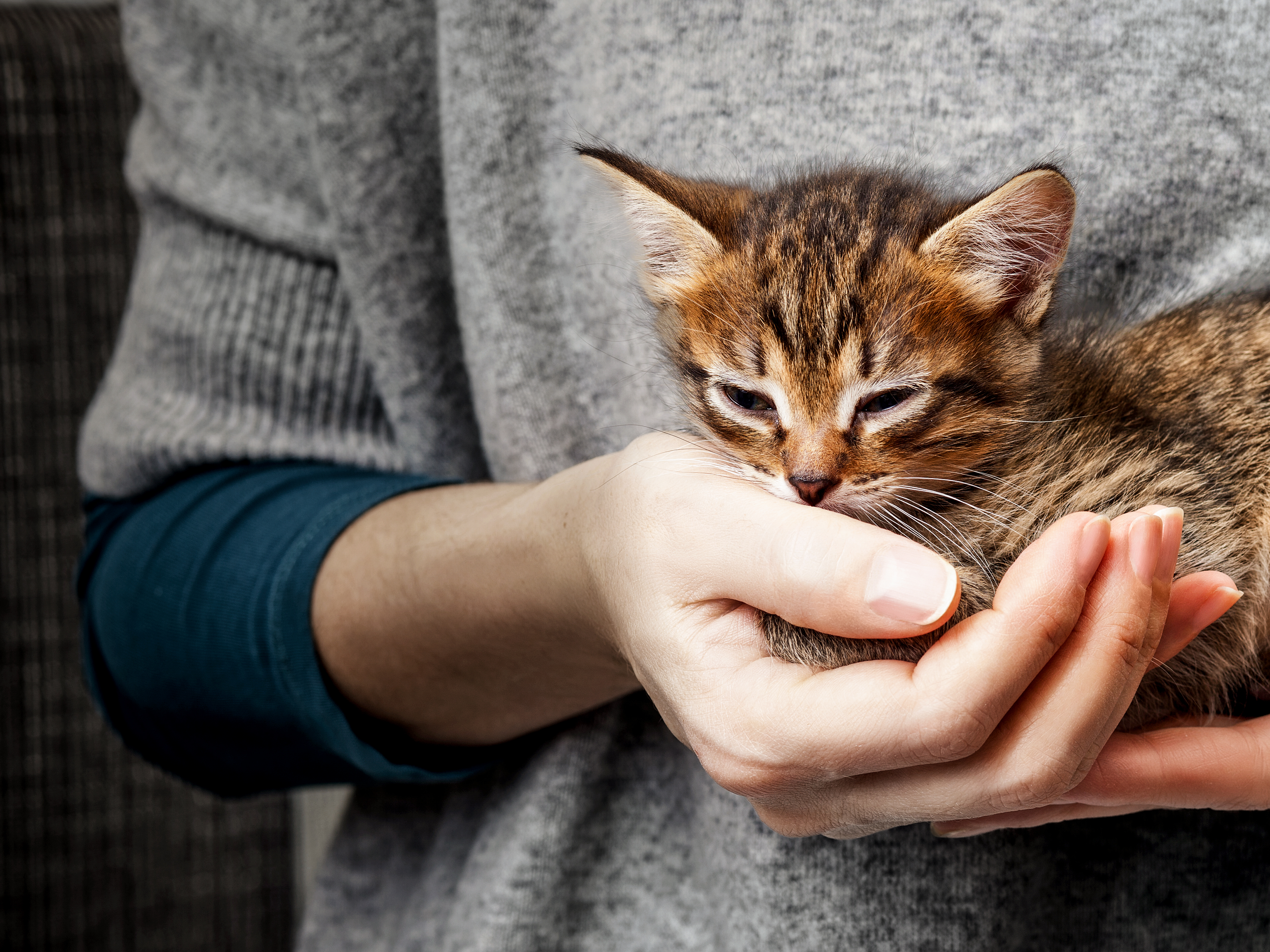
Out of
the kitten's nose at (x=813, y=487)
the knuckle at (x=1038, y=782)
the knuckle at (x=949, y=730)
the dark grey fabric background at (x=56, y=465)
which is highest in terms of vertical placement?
the kitten's nose at (x=813, y=487)

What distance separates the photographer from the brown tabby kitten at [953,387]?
2.07ft

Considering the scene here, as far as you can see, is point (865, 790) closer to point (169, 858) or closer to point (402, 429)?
point (402, 429)

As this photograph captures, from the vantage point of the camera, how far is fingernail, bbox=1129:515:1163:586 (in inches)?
19.5

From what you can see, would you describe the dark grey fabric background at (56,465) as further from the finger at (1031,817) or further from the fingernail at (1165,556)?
the fingernail at (1165,556)

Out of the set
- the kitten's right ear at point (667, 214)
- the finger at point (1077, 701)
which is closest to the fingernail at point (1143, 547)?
the finger at point (1077, 701)

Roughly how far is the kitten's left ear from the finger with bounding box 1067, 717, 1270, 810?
0.29 meters

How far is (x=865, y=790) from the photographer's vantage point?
1.84 feet

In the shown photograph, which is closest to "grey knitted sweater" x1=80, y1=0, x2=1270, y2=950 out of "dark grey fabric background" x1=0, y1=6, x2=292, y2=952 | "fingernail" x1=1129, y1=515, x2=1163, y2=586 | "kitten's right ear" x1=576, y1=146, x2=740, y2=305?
"kitten's right ear" x1=576, y1=146, x2=740, y2=305

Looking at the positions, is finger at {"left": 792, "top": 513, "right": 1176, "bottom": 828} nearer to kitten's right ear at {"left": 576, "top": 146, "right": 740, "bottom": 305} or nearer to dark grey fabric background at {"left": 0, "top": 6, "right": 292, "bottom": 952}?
kitten's right ear at {"left": 576, "top": 146, "right": 740, "bottom": 305}

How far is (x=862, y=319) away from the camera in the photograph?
2.11 ft

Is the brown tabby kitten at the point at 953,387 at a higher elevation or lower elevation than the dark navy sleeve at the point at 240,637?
higher

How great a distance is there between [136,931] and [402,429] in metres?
1.26

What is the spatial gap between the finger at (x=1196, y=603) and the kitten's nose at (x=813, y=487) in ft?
0.69

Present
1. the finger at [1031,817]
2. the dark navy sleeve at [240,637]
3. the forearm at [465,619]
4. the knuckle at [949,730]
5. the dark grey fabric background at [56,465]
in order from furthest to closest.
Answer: the dark grey fabric background at [56,465] → the dark navy sleeve at [240,637] → the forearm at [465,619] → the finger at [1031,817] → the knuckle at [949,730]
